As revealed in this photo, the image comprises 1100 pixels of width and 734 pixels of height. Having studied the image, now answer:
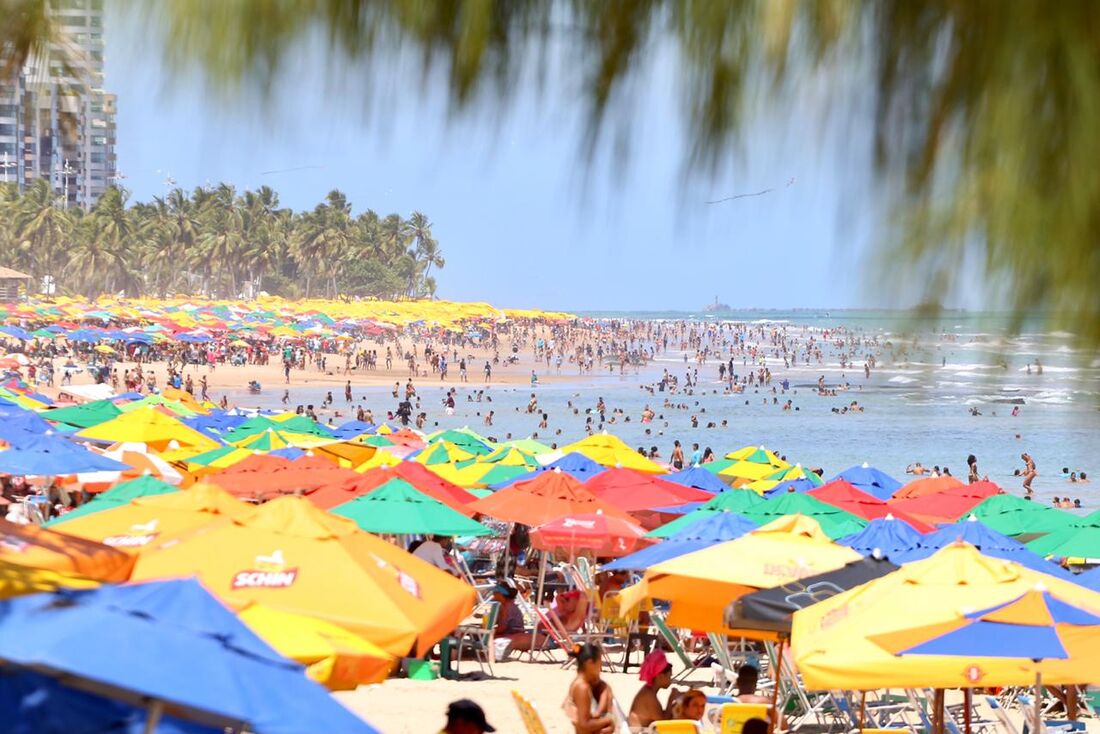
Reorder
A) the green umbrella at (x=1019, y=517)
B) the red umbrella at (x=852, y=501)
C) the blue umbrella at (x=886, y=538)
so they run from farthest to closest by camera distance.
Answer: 1. the red umbrella at (x=852, y=501)
2. the green umbrella at (x=1019, y=517)
3. the blue umbrella at (x=886, y=538)

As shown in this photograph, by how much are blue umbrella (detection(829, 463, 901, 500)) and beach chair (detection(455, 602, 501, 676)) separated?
8.97 meters

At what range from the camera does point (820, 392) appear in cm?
6500

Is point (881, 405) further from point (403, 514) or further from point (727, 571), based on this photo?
point (403, 514)

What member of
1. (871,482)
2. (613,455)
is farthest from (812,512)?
(871,482)

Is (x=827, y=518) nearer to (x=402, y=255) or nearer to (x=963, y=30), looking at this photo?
(x=963, y=30)

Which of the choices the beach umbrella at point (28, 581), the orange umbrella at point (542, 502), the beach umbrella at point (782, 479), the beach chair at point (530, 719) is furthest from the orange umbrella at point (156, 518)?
the beach umbrella at point (782, 479)

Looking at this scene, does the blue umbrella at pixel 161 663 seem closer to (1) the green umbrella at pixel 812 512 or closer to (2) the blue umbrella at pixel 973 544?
(2) the blue umbrella at pixel 973 544

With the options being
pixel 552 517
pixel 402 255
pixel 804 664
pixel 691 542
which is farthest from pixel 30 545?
pixel 402 255

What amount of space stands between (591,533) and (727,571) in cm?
410

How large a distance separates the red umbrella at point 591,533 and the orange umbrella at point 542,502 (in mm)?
514

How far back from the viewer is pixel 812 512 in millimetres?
14820

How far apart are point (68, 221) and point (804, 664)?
336ft

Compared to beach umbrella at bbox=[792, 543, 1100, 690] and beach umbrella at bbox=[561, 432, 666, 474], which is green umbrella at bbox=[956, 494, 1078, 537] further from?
beach umbrella at bbox=[792, 543, 1100, 690]

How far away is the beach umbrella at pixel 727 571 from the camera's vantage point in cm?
909
